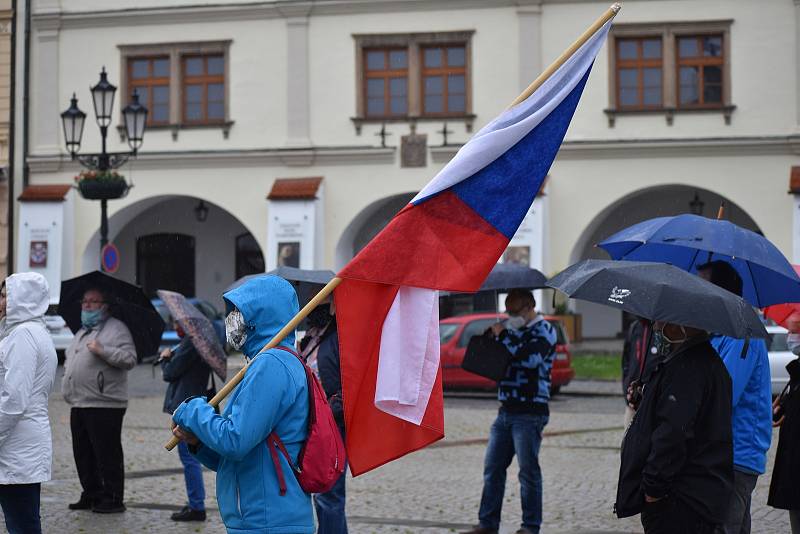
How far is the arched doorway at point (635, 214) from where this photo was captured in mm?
31453

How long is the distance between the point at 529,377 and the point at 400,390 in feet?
11.0

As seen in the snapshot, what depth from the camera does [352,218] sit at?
101 feet

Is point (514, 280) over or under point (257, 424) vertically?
over

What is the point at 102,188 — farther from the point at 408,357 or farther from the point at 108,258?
the point at 408,357

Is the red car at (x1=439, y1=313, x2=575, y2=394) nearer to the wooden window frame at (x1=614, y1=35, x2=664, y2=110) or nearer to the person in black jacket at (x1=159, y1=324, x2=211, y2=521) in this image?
the wooden window frame at (x1=614, y1=35, x2=664, y2=110)

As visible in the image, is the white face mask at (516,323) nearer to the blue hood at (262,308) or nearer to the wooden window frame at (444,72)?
the blue hood at (262,308)

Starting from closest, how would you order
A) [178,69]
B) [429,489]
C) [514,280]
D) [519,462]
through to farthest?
1. [519,462]
2. [514,280]
3. [429,489]
4. [178,69]

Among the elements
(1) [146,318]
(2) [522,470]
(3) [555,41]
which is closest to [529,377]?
(2) [522,470]

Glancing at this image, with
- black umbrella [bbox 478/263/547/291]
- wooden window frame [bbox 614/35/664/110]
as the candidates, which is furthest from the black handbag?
wooden window frame [bbox 614/35/664/110]

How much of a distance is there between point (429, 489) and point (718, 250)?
4747 millimetres

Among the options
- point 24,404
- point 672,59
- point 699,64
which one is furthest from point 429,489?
Result: point 699,64

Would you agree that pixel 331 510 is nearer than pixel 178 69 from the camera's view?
Yes

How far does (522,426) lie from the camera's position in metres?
8.46

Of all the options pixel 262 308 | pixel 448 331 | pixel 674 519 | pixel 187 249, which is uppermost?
pixel 187 249
